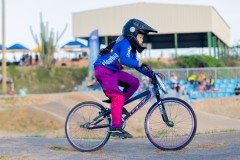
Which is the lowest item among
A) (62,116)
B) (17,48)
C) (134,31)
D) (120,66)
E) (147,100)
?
(62,116)

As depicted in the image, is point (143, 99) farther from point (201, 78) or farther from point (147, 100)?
point (201, 78)

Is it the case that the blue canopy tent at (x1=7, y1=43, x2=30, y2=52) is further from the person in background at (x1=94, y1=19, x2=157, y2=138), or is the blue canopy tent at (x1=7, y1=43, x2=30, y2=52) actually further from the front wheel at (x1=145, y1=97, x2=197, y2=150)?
the front wheel at (x1=145, y1=97, x2=197, y2=150)

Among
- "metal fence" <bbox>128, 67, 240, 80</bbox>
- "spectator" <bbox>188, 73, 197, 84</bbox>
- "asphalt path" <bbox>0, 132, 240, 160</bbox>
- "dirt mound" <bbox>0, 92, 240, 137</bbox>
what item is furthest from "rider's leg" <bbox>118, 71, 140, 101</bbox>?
"metal fence" <bbox>128, 67, 240, 80</bbox>

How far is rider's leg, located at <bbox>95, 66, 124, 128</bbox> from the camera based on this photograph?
7.19 m

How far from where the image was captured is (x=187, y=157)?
6469 millimetres

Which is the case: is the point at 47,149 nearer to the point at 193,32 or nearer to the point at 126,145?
the point at 126,145

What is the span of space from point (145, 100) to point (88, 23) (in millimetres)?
43040

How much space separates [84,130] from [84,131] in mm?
14

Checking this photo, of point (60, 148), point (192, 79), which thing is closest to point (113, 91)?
point (60, 148)

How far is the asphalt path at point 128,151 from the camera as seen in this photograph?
6605 mm

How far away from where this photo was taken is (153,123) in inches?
288

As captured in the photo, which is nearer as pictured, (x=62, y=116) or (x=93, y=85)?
(x=62, y=116)

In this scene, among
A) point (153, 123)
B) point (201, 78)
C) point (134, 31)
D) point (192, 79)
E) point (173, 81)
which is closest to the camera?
point (134, 31)

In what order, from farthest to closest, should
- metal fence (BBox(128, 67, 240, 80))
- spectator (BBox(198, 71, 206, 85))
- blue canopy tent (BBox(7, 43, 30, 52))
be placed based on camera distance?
blue canopy tent (BBox(7, 43, 30, 52)) < metal fence (BBox(128, 67, 240, 80)) < spectator (BBox(198, 71, 206, 85))
